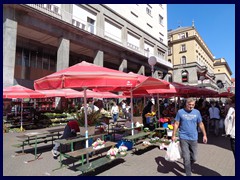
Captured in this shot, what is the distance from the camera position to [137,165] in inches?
210

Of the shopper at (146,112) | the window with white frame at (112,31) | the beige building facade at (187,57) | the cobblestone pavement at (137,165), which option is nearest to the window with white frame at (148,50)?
the window with white frame at (112,31)

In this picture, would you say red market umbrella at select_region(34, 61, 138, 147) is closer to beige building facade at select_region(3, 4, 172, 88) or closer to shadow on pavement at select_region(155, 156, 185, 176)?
shadow on pavement at select_region(155, 156, 185, 176)

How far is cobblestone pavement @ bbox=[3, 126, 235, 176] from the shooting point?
479cm

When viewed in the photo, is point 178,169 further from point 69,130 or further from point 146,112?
point 146,112

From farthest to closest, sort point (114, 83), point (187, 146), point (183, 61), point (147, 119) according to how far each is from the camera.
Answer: point (183, 61) → point (147, 119) → point (114, 83) → point (187, 146)

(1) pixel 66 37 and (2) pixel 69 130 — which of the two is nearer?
(2) pixel 69 130

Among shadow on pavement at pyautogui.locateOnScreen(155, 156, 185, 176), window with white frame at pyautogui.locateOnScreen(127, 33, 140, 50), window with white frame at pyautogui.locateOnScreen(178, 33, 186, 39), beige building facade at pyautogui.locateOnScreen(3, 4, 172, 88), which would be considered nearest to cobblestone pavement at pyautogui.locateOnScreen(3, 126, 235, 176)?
shadow on pavement at pyautogui.locateOnScreen(155, 156, 185, 176)

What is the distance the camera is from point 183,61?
51375 mm

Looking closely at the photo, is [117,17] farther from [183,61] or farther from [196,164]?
[183,61]

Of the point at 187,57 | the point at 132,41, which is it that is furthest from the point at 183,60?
the point at 132,41

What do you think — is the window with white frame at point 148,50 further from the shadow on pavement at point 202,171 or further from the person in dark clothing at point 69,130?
the shadow on pavement at point 202,171

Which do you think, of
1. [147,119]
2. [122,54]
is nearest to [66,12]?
[122,54]

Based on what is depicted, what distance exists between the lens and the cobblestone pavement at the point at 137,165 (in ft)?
15.7

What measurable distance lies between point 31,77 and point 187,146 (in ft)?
60.6
